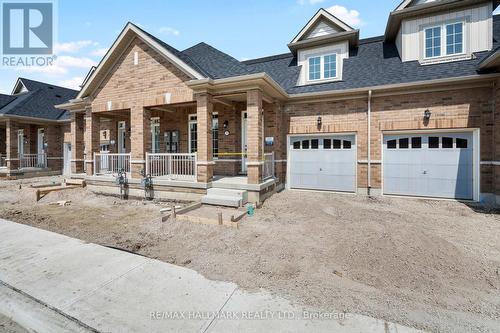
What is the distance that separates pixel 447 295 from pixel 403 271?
25.8 inches

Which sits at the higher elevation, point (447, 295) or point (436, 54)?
point (436, 54)

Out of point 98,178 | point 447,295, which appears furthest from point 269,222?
point 98,178

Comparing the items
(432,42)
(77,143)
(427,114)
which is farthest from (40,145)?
(432,42)

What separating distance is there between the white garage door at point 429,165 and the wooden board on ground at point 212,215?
631cm

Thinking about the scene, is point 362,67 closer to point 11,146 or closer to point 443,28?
point 443,28

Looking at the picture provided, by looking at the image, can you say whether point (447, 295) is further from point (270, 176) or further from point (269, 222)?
point (270, 176)

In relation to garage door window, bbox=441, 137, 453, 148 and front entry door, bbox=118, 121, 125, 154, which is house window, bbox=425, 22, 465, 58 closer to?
garage door window, bbox=441, 137, 453, 148

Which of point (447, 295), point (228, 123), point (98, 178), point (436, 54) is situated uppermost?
point (436, 54)

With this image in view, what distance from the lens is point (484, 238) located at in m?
5.21

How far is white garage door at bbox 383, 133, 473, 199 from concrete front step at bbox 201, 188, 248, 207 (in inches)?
228

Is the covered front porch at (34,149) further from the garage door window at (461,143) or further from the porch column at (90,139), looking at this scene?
the garage door window at (461,143)

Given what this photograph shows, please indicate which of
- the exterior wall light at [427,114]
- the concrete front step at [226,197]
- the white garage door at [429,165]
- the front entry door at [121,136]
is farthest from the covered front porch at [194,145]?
the exterior wall light at [427,114]

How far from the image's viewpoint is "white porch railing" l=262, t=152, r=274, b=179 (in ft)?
31.5

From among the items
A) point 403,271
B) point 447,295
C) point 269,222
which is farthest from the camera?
point 269,222
